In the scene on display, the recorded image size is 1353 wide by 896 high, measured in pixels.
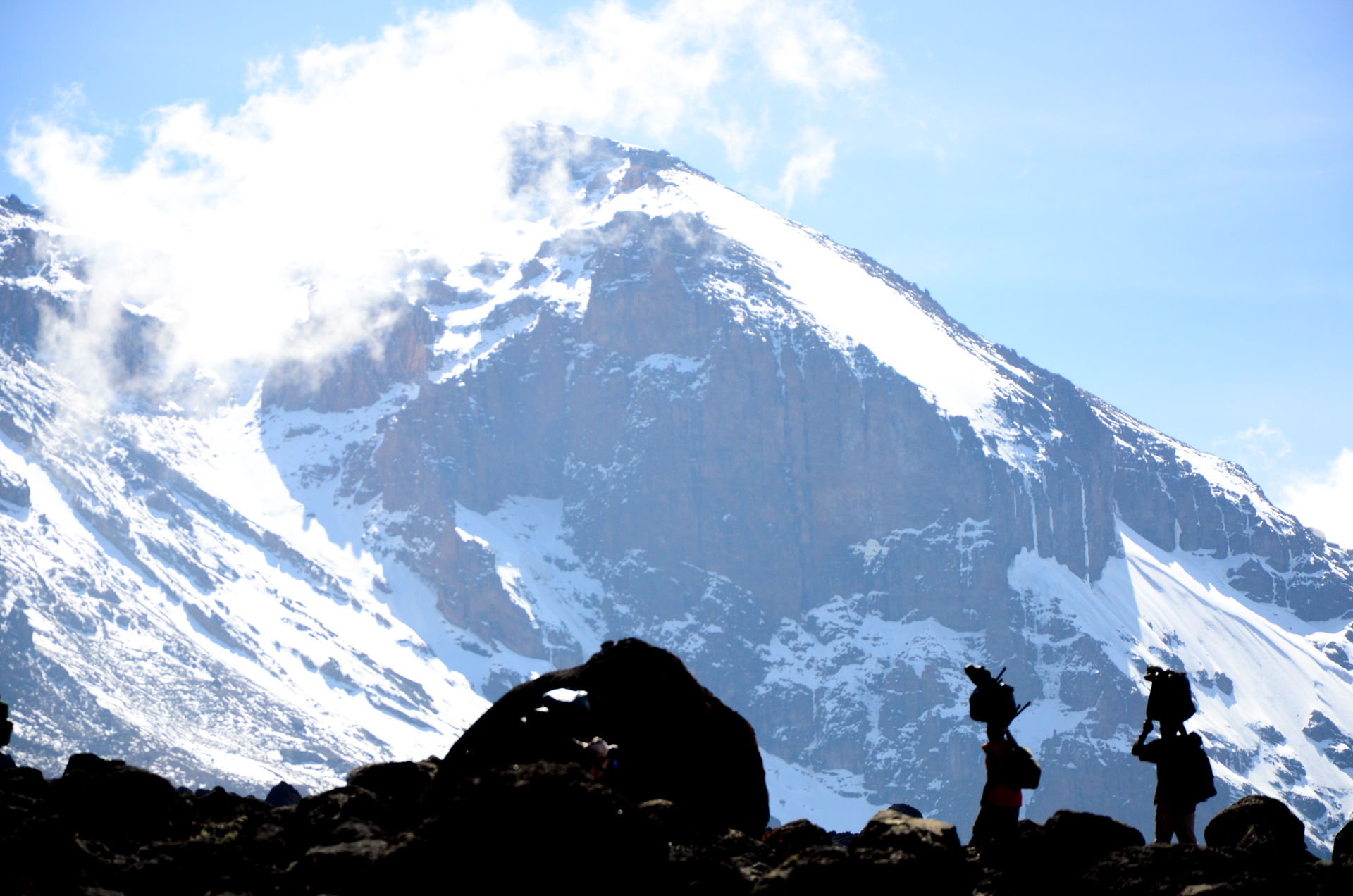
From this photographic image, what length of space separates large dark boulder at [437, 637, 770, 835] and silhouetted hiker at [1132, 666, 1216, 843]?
6.23 metres

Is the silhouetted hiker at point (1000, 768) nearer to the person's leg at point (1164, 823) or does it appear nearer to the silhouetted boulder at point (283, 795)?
the person's leg at point (1164, 823)

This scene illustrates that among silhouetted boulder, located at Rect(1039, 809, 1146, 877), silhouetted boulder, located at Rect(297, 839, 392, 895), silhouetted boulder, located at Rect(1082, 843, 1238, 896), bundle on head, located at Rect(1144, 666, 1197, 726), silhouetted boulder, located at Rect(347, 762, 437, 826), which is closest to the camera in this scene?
silhouetted boulder, located at Rect(1082, 843, 1238, 896)

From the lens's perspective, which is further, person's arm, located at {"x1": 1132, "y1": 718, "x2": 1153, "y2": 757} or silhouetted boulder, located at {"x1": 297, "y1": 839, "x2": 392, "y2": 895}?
person's arm, located at {"x1": 1132, "y1": 718, "x2": 1153, "y2": 757}

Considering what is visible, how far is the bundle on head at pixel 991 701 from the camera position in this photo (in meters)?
18.1

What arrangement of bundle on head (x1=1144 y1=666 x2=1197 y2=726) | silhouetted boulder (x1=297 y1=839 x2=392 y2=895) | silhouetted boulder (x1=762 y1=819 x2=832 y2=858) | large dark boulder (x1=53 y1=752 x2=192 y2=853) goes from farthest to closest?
bundle on head (x1=1144 y1=666 x2=1197 y2=726), silhouetted boulder (x1=762 y1=819 x2=832 y2=858), large dark boulder (x1=53 y1=752 x2=192 y2=853), silhouetted boulder (x1=297 y1=839 x2=392 y2=895)

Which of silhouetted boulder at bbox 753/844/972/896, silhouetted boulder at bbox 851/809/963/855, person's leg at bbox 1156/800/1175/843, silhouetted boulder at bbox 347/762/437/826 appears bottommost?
silhouetted boulder at bbox 347/762/437/826

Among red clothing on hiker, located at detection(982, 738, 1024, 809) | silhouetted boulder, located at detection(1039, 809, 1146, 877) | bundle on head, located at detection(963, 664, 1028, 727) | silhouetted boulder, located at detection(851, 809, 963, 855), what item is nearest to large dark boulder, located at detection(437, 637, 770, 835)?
red clothing on hiker, located at detection(982, 738, 1024, 809)

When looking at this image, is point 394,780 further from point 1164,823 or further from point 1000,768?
point 1164,823

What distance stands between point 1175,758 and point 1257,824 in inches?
54.7

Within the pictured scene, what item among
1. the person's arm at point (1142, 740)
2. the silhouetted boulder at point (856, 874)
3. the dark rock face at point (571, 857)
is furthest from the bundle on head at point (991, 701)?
the silhouetted boulder at point (856, 874)

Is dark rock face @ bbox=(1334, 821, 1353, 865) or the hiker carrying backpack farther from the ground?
the hiker carrying backpack

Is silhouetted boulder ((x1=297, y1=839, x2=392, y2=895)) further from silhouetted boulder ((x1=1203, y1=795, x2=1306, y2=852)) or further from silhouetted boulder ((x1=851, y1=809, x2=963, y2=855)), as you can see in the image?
silhouetted boulder ((x1=1203, y1=795, x2=1306, y2=852))

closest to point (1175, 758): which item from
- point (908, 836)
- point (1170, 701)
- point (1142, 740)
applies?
point (1142, 740)

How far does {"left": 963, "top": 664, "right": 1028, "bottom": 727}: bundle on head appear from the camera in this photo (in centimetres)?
1806
